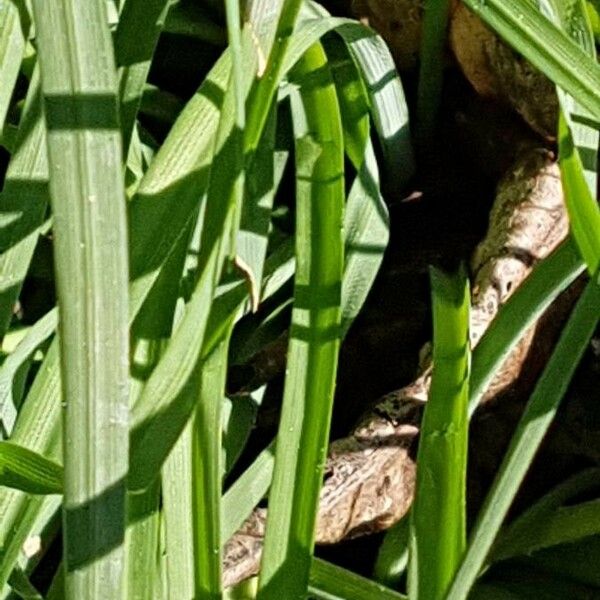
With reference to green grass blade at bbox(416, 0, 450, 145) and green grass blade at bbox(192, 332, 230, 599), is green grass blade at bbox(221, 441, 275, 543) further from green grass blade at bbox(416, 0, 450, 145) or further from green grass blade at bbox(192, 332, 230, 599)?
green grass blade at bbox(416, 0, 450, 145)

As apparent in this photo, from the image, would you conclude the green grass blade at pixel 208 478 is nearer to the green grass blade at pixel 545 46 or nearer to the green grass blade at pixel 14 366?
the green grass blade at pixel 14 366

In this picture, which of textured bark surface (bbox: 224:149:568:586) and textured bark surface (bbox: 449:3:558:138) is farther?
textured bark surface (bbox: 449:3:558:138)

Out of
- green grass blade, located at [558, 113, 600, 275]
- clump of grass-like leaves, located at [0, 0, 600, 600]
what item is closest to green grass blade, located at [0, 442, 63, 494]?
clump of grass-like leaves, located at [0, 0, 600, 600]

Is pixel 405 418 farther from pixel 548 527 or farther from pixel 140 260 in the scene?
pixel 140 260

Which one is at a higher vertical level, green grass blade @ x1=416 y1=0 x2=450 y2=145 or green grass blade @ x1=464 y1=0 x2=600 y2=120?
green grass blade @ x1=464 y1=0 x2=600 y2=120

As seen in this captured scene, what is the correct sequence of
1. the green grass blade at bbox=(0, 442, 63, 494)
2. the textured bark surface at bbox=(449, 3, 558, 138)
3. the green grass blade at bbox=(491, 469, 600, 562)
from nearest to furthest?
Answer: the green grass blade at bbox=(0, 442, 63, 494), the green grass blade at bbox=(491, 469, 600, 562), the textured bark surface at bbox=(449, 3, 558, 138)

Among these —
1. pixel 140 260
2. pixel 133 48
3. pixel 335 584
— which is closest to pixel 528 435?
pixel 335 584

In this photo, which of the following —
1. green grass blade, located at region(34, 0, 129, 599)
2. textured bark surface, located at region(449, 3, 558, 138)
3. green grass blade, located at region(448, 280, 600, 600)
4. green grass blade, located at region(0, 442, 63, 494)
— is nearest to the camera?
green grass blade, located at region(34, 0, 129, 599)
